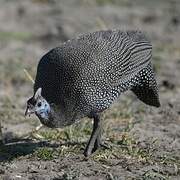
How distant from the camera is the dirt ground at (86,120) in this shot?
4812mm

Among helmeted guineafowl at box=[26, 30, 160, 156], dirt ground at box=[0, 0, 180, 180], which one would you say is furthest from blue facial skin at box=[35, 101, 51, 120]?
dirt ground at box=[0, 0, 180, 180]

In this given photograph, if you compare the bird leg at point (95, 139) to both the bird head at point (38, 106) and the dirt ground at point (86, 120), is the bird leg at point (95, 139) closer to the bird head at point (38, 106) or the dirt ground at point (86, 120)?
the dirt ground at point (86, 120)

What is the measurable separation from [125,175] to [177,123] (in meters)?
1.36

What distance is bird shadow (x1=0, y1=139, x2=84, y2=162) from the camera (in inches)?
201

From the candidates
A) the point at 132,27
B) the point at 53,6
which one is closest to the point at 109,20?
the point at 132,27

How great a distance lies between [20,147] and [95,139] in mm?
596

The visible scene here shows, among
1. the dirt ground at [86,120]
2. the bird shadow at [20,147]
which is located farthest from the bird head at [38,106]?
the bird shadow at [20,147]

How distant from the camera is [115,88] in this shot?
493 cm

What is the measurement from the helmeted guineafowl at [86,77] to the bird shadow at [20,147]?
0.41 m

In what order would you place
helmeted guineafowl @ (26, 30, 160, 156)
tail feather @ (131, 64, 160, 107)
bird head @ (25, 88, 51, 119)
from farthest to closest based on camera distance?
tail feather @ (131, 64, 160, 107) → helmeted guineafowl @ (26, 30, 160, 156) → bird head @ (25, 88, 51, 119)

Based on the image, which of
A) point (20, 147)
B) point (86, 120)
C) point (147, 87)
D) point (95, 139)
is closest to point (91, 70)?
point (95, 139)

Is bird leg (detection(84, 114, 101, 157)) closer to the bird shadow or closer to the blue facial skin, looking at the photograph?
the bird shadow

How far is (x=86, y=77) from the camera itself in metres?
4.72

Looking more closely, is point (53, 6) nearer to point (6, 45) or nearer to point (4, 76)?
point (6, 45)
